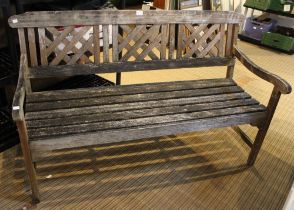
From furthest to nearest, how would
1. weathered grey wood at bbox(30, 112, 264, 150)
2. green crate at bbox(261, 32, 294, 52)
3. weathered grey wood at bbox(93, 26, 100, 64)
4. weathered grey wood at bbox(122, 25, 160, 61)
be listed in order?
green crate at bbox(261, 32, 294, 52) → weathered grey wood at bbox(122, 25, 160, 61) → weathered grey wood at bbox(93, 26, 100, 64) → weathered grey wood at bbox(30, 112, 264, 150)

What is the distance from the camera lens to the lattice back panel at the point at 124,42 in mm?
1853

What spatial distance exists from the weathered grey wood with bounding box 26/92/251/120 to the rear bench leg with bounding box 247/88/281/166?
187mm

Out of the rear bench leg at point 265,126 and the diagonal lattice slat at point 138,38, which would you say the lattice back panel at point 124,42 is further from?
the rear bench leg at point 265,126

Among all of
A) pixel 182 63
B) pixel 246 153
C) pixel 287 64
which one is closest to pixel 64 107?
pixel 182 63

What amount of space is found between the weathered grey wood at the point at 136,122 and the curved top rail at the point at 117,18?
2.08 feet

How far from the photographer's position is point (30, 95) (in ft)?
6.07

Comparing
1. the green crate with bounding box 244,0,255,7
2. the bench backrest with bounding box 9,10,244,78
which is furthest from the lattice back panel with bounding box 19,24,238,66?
the green crate with bounding box 244,0,255,7

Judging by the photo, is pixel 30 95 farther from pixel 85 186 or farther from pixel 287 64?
pixel 287 64

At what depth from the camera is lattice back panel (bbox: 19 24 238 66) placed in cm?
185

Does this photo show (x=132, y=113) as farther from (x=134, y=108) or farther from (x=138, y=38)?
(x=138, y=38)

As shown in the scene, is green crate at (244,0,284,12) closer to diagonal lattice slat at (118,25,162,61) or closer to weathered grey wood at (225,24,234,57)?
weathered grey wood at (225,24,234,57)

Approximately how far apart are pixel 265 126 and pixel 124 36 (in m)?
1.09

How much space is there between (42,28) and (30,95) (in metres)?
0.41

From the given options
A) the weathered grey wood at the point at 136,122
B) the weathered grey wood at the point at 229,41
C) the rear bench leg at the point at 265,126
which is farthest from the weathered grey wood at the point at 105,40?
the rear bench leg at the point at 265,126
